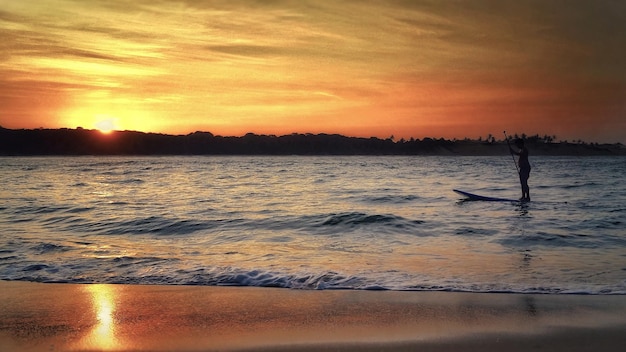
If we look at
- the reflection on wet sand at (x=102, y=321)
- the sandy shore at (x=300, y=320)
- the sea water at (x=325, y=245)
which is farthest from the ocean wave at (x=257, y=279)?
the reflection on wet sand at (x=102, y=321)

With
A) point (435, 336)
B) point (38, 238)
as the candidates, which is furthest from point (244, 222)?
point (435, 336)

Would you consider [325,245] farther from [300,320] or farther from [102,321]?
[102,321]

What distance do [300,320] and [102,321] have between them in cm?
206

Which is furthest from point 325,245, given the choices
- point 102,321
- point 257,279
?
point 102,321

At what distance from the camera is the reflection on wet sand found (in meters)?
5.20

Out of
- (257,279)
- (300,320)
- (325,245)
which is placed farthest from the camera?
(325,245)

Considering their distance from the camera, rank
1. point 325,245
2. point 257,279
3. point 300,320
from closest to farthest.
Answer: point 300,320 → point 257,279 → point 325,245

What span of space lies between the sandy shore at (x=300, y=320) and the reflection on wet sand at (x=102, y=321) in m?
0.01

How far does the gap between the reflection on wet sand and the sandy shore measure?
10 mm

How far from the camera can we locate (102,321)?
595 centimetres

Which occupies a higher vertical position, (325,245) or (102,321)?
(102,321)

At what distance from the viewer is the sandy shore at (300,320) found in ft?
16.8

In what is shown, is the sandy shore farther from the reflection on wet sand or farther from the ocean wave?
the ocean wave

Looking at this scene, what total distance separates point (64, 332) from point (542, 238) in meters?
10.3
